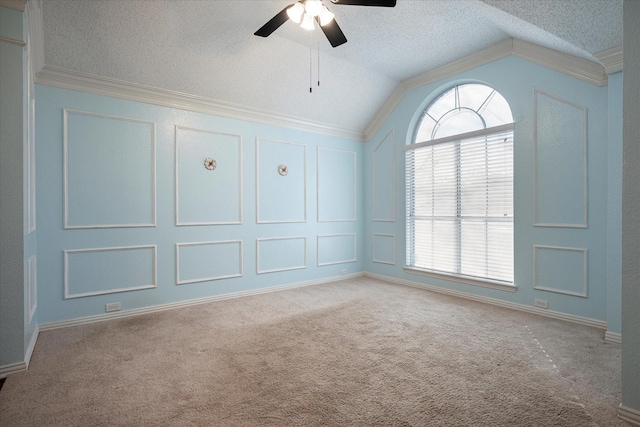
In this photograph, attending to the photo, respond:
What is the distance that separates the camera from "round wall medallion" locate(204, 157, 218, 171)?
4.33 meters

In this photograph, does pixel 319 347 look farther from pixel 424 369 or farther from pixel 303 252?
pixel 303 252

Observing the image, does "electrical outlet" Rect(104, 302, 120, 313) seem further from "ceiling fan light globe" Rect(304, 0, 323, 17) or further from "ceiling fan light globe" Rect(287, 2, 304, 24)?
"ceiling fan light globe" Rect(304, 0, 323, 17)

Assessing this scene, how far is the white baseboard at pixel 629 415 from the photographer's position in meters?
1.85

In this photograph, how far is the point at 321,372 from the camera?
7.93ft

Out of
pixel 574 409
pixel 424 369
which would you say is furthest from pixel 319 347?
pixel 574 409

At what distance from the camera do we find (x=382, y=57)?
4.40 m

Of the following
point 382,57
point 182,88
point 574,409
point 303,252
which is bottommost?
point 574,409

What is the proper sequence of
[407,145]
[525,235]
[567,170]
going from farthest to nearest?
[407,145] < [525,235] < [567,170]

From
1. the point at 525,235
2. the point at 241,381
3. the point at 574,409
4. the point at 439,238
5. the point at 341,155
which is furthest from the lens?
the point at 341,155

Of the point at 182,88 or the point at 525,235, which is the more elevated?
the point at 182,88

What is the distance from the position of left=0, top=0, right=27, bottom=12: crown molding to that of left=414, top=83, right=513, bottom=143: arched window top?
4702 millimetres

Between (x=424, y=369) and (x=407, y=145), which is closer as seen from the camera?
(x=424, y=369)

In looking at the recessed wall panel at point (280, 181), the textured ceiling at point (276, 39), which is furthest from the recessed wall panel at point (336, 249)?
the textured ceiling at point (276, 39)

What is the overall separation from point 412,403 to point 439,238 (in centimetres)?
319
